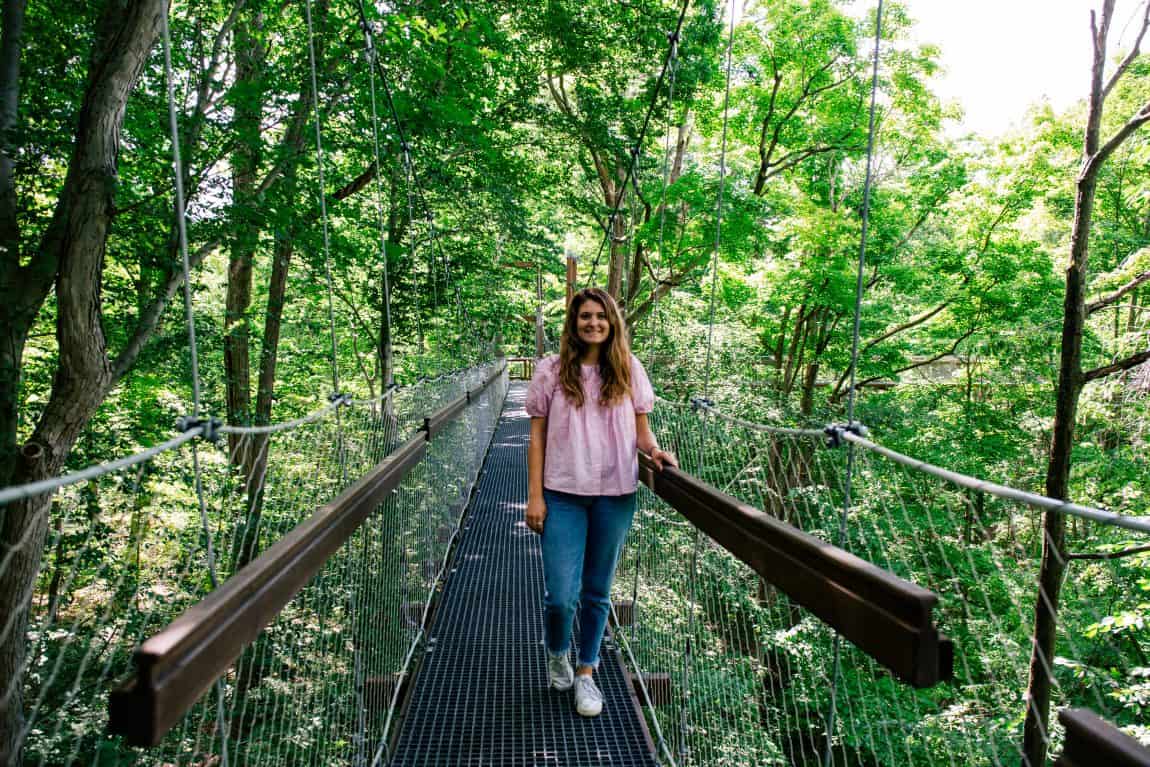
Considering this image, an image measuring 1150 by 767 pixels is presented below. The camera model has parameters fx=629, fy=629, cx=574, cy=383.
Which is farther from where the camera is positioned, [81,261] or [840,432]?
[81,261]

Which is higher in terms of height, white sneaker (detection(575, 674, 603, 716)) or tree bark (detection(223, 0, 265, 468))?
tree bark (detection(223, 0, 265, 468))

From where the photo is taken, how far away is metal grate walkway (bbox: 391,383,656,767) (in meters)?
1.58

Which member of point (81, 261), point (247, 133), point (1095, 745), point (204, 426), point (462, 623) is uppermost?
point (247, 133)

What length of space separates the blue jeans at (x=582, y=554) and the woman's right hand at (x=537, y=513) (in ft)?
0.04

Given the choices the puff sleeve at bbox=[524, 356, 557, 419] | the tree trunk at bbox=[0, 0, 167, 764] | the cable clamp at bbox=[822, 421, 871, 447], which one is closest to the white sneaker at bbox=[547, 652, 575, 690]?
the puff sleeve at bbox=[524, 356, 557, 419]

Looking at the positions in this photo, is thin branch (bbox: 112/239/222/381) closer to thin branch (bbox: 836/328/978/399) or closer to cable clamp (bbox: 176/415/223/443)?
cable clamp (bbox: 176/415/223/443)

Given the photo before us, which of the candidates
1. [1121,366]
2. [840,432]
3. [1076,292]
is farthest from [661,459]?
[1121,366]

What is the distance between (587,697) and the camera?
5.53 ft

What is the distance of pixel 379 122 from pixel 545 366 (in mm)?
Answer: 3479

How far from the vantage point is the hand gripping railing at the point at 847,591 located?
67cm

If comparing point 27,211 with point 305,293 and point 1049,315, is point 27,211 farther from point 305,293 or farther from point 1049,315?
point 1049,315

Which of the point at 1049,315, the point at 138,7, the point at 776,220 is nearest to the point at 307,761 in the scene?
the point at 138,7

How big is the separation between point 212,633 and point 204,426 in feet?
1.11

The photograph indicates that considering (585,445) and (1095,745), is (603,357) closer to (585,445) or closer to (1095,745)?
(585,445)
